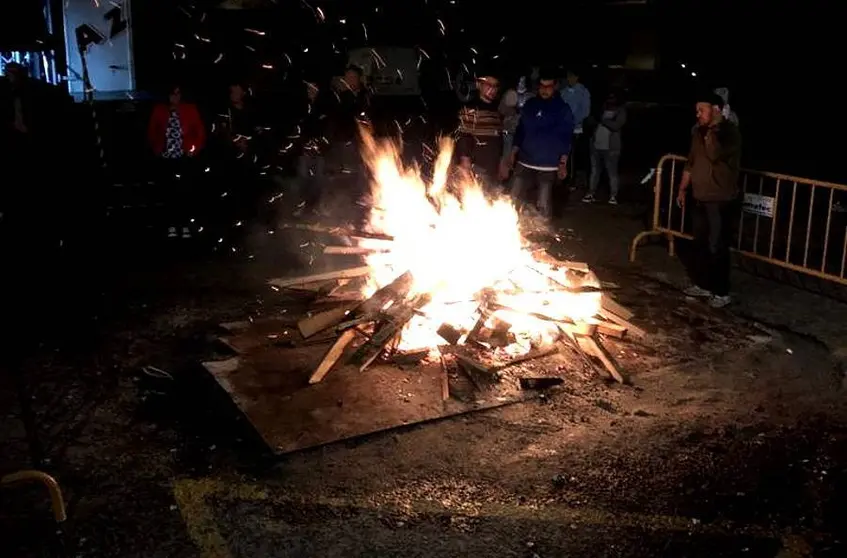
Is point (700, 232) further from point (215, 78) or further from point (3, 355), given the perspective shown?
point (215, 78)

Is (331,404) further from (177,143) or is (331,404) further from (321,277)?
(177,143)

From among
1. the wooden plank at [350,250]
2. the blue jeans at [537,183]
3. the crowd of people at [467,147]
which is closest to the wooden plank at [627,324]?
the crowd of people at [467,147]

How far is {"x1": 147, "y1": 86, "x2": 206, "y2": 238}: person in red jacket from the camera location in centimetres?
1185

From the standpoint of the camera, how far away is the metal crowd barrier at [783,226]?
32.1 ft

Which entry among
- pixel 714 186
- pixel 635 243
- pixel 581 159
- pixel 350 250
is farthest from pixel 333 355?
pixel 581 159

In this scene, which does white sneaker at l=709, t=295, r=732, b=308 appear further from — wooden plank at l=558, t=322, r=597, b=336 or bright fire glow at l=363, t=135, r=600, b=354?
wooden plank at l=558, t=322, r=597, b=336

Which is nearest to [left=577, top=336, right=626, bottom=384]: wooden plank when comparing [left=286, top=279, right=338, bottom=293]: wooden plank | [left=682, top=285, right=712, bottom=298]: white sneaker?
[left=682, top=285, right=712, bottom=298]: white sneaker

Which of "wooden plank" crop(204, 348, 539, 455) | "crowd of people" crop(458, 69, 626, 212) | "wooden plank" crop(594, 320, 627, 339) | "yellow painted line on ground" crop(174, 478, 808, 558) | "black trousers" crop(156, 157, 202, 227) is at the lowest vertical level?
"yellow painted line on ground" crop(174, 478, 808, 558)

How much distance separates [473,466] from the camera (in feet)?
18.5

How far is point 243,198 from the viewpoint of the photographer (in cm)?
1383

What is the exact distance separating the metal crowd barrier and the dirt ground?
2.10 m

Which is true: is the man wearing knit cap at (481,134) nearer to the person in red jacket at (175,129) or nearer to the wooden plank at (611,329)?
the person in red jacket at (175,129)

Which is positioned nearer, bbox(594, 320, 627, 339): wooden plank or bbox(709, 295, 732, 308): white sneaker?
bbox(594, 320, 627, 339): wooden plank

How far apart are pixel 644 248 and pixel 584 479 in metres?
6.74
